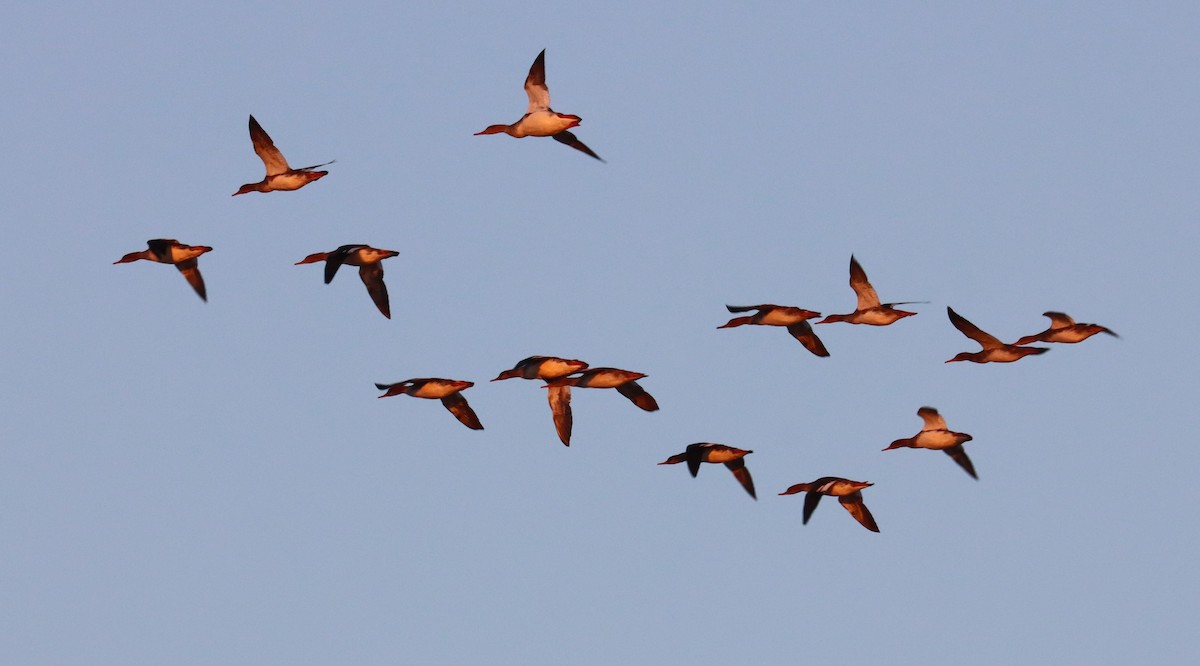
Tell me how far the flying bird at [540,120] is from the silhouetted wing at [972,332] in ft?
28.5

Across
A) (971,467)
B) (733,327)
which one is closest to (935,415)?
(971,467)

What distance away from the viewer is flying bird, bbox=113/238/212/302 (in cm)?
4844

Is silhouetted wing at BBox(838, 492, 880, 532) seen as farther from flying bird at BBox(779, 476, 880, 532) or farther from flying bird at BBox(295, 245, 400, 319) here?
flying bird at BBox(295, 245, 400, 319)

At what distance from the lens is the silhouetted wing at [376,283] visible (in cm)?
4819

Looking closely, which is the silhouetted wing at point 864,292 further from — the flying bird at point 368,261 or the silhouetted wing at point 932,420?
the flying bird at point 368,261

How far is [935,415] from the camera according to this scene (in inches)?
1874

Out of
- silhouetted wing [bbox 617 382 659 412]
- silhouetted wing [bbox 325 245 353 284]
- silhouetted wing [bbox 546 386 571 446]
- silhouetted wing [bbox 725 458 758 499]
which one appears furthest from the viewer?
silhouetted wing [bbox 725 458 758 499]

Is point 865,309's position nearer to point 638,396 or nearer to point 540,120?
point 638,396

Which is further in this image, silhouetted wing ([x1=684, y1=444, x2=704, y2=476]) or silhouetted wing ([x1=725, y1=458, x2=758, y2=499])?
silhouetted wing ([x1=725, y1=458, x2=758, y2=499])

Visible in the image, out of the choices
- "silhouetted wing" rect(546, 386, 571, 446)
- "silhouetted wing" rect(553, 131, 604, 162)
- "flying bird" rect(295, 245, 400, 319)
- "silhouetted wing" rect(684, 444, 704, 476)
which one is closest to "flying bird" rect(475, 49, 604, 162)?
"silhouetted wing" rect(553, 131, 604, 162)

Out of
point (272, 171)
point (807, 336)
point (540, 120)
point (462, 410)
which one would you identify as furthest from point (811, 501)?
→ point (272, 171)

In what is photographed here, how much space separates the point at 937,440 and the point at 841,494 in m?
2.46

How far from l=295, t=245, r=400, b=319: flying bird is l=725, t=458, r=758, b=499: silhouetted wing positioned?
27.0 feet

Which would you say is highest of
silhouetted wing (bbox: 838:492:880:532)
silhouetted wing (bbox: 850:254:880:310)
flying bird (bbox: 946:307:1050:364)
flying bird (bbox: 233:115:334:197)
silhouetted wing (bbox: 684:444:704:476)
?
flying bird (bbox: 233:115:334:197)
